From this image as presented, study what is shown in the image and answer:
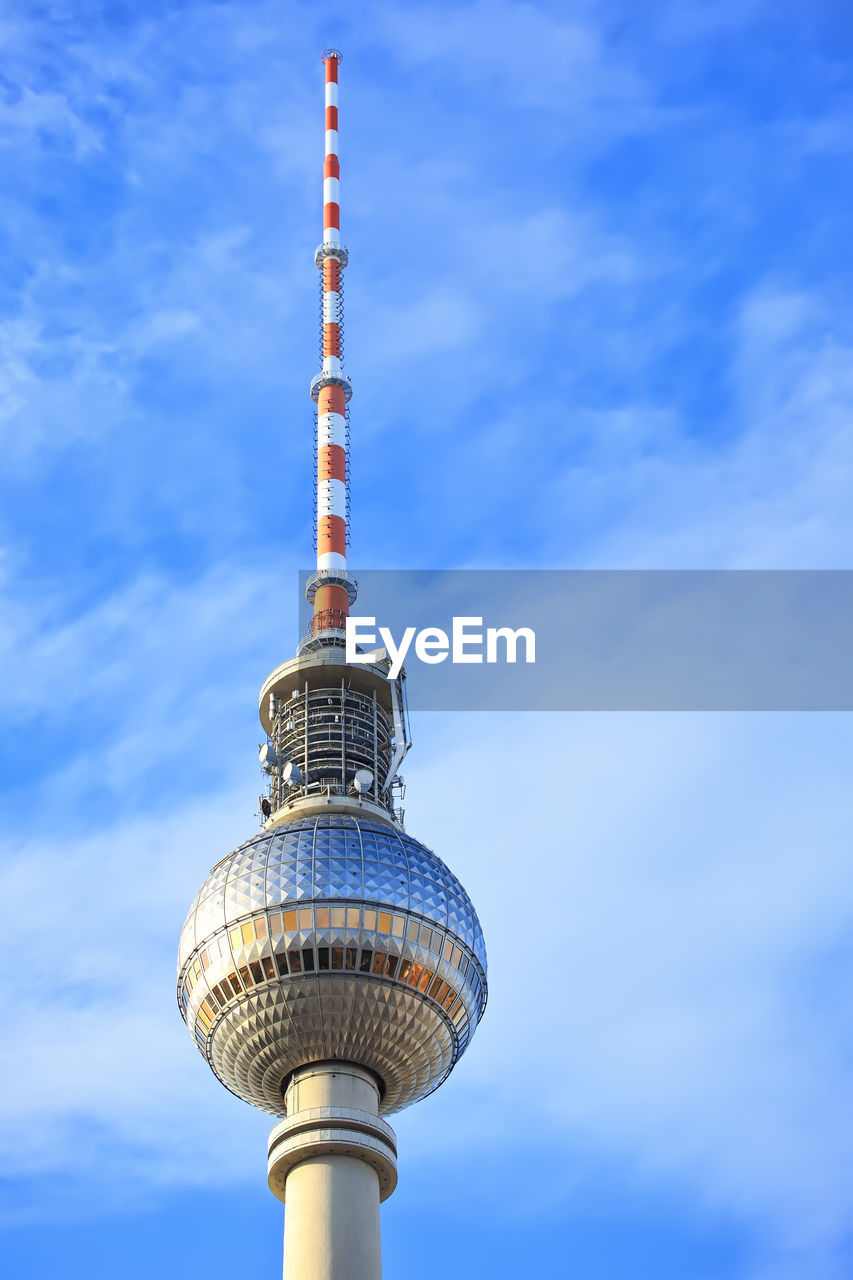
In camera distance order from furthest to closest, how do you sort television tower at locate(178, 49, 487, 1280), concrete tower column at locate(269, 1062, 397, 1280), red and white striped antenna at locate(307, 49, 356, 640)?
red and white striped antenna at locate(307, 49, 356, 640), television tower at locate(178, 49, 487, 1280), concrete tower column at locate(269, 1062, 397, 1280)

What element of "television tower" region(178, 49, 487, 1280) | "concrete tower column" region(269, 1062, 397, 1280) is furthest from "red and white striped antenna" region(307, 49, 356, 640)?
"concrete tower column" region(269, 1062, 397, 1280)

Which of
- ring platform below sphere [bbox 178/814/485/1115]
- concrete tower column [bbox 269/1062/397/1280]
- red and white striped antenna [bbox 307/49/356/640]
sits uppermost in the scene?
red and white striped antenna [bbox 307/49/356/640]

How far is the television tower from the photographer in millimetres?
70812

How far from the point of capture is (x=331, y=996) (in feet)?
234

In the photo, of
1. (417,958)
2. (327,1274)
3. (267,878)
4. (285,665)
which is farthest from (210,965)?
(285,665)

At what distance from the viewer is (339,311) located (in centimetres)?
10638

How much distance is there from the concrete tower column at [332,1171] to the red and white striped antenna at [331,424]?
2821cm

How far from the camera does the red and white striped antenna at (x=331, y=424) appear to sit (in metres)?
95.2

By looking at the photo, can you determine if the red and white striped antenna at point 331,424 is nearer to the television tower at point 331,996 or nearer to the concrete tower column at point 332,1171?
the television tower at point 331,996

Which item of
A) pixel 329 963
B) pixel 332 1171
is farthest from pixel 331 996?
pixel 332 1171

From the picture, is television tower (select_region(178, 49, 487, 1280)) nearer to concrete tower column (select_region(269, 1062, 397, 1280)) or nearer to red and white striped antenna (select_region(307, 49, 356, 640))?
concrete tower column (select_region(269, 1062, 397, 1280))

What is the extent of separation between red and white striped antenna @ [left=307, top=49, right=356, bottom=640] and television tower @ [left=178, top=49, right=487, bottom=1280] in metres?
17.5

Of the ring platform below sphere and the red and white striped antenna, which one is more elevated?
the red and white striped antenna

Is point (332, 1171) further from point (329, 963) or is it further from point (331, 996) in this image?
point (329, 963)
